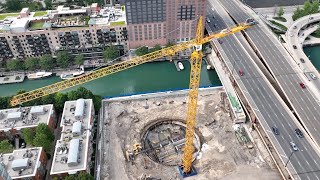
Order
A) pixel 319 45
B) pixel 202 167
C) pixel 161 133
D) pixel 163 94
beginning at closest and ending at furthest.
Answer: pixel 202 167 < pixel 161 133 < pixel 163 94 < pixel 319 45

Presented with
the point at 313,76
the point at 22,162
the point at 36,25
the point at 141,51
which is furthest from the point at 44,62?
the point at 313,76

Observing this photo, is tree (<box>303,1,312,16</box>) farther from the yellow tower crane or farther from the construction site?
the construction site

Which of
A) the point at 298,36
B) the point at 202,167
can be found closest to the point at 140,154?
the point at 202,167

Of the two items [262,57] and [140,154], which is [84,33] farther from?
[262,57]

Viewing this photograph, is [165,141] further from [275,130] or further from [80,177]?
[275,130]

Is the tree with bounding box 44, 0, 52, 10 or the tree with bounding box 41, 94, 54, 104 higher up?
the tree with bounding box 44, 0, 52, 10

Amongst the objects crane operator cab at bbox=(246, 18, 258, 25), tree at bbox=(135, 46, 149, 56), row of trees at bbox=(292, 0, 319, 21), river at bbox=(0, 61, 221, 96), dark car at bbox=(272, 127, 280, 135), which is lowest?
dark car at bbox=(272, 127, 280, 135)

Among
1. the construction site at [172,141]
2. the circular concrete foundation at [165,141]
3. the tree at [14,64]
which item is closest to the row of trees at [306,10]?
the construction site at [172,141]

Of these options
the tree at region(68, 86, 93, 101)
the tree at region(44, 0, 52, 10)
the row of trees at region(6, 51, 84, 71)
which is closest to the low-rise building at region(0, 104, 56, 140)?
the tree at region(68, 86, 93, 101)
